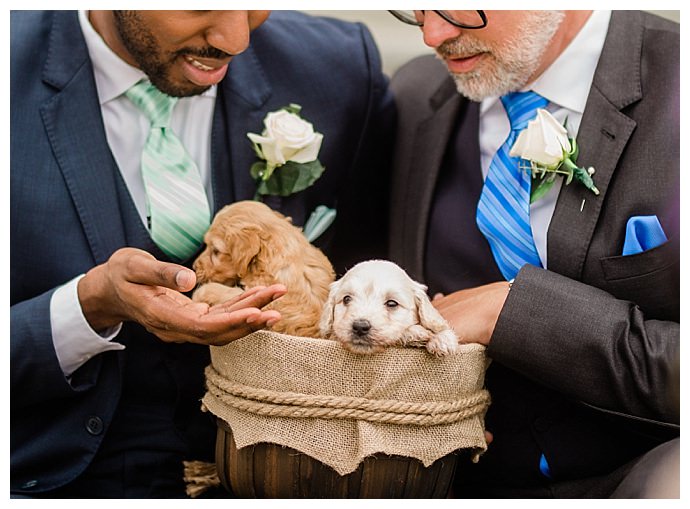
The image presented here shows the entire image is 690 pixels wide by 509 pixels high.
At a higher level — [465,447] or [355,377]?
[355,377]

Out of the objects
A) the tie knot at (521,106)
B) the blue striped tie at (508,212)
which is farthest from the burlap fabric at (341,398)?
the tie knot at (521,106)

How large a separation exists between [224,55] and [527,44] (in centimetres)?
86

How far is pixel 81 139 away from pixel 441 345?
3.87 ft

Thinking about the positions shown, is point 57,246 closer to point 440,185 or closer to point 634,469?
point 440,185

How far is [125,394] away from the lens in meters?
2.50

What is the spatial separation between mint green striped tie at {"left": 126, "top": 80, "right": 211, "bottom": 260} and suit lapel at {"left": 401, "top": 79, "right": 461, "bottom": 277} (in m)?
0.62

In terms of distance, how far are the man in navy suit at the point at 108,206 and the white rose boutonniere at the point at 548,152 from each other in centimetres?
59

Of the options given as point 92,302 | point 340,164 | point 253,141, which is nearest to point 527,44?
point 340,164

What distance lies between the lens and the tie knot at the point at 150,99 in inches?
99.6

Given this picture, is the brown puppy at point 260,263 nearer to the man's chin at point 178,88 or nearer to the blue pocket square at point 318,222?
the blue pocket square at point 318,222

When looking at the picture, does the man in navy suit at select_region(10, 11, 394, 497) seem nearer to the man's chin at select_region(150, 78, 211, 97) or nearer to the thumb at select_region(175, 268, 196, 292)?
the man's chin at select_region(150, 78, 211, 97)

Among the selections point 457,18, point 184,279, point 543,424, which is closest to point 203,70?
point 457,18

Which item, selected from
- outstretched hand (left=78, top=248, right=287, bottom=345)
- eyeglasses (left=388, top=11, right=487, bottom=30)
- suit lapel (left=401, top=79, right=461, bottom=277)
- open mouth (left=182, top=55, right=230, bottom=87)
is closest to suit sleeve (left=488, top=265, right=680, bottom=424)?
suit lapel (left=401, top=79, right=461, bottom=277)

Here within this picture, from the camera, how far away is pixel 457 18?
240cm
